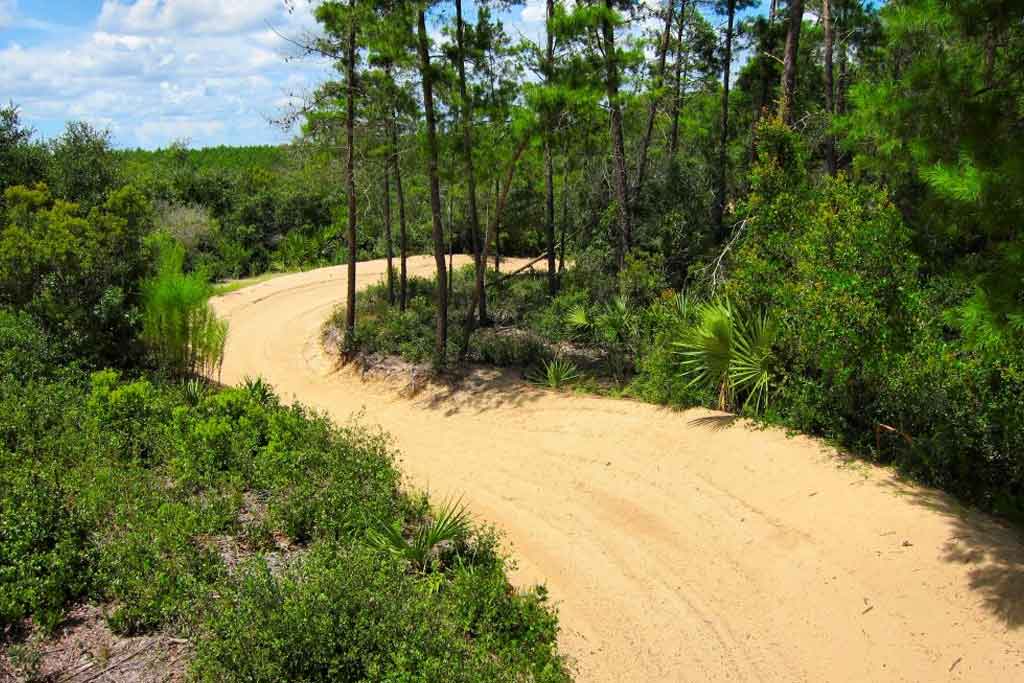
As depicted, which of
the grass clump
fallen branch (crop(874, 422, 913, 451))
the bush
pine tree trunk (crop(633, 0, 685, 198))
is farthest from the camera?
pine tree trunk (crop(633, 0, 685, 198))

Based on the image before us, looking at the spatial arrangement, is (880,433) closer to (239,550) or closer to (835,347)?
(835,347)

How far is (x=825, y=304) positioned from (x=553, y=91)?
707cm

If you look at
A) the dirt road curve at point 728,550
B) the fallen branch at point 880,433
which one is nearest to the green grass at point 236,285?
the dirt road curve at point 728,550

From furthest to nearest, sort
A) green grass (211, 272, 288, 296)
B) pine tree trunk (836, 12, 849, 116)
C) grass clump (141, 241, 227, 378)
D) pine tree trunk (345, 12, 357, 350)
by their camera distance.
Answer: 1. pine tree trunk (836, 12, 849, 116)
2. green grass (211, 272, 288, 296)
3. pine tree trunk (345, 12, 357, 350)
4. grass clump (141, 241, 227, 378)

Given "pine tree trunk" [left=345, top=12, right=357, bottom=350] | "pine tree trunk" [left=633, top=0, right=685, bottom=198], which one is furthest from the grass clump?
"pine tree trunk" [left=633, top=0, right=685, bottom=198]

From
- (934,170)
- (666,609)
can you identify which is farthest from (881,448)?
(934,170)

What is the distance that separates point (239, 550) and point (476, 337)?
9.89 m

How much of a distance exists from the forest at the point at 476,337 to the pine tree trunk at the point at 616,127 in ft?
0.23

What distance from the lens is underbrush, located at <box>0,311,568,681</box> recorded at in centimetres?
527

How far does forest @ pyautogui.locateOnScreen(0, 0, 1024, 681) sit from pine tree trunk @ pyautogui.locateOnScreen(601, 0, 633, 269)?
70mm

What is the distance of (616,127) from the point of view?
1678 cm

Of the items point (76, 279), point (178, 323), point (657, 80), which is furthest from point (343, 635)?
point (657, 80)

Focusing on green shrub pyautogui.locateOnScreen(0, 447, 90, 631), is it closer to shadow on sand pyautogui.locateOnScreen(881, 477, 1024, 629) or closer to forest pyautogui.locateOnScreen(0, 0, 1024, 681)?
forest pyautogui.locateOnScreen(0, 0, 1024, 681)

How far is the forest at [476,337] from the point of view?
19.7 feet
